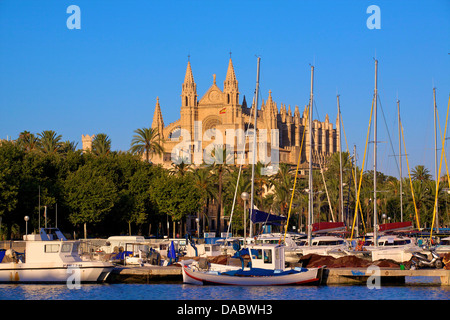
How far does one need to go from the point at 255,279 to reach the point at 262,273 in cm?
55

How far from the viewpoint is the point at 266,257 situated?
33.0 meters

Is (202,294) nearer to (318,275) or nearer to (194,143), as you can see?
(318,275)

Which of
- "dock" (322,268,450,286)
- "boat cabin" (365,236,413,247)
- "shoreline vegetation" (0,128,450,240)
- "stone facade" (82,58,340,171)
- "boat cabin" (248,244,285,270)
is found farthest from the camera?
"stone facade" (82,58,340,171)

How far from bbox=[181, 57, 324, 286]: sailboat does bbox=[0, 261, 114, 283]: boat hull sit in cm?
478

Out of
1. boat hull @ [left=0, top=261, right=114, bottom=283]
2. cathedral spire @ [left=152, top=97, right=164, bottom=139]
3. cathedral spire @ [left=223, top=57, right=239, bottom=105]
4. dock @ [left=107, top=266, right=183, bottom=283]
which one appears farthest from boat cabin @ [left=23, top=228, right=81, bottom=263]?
cathedral spire @ [left=152, top=97, right=164, bottom=139]

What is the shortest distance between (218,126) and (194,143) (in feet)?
20.3

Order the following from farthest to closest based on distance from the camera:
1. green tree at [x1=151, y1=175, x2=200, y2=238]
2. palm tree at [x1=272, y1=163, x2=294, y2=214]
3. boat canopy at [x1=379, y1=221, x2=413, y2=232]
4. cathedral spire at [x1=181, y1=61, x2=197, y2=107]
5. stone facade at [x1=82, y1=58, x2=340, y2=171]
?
cathedral spire at [x1=181, y1=61, x2=197, y2=107] < stone facade at [x1=82, y1=58, x2=340, y2=171] < palm tree at [x1=272, y1=163, x2=294, y2=214] < green tree at [x1=151, y1=175, x2=200, y2=238] < boat canopy at [x1=379, y1=221, x2=413, y2=232]

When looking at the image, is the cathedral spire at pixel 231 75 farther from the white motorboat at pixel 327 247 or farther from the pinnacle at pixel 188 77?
the white motorboat at pixel 327 247

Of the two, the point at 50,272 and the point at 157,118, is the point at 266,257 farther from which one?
the point at 157,118

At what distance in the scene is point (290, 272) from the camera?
32375 mm

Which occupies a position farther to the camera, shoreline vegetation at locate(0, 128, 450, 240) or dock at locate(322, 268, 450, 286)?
shoreline vegetation at locate(0, 128, 450, 240)

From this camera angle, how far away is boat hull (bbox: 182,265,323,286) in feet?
106

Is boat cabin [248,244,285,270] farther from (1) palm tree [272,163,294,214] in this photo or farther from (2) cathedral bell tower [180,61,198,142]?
(2) cathedral bell tower [180,61,198,142]

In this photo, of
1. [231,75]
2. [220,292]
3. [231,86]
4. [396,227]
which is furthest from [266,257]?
[231,75]
